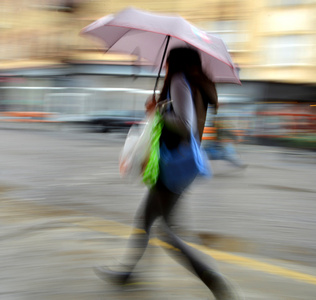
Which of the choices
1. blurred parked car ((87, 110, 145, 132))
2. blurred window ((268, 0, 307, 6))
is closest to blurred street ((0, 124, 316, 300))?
blurred parked car ((87, 110, 145, 132))

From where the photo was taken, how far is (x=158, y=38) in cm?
369

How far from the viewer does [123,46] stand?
4.01 meters

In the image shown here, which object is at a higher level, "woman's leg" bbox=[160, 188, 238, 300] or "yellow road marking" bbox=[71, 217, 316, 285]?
"woman's leg" bbox=[160, 188, 238, 300]

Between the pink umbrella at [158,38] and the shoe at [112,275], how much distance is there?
1.35 meters

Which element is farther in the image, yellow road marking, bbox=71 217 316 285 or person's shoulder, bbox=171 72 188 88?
yellow road marking, bbox=71 217 316 285

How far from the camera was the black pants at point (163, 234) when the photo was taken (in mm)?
2963

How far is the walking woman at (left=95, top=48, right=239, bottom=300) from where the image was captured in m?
2.89

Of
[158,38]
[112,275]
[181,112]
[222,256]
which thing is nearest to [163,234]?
[112,275]

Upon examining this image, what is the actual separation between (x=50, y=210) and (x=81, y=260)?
2.02 metres

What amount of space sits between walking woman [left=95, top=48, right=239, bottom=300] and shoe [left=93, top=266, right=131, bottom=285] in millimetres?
442

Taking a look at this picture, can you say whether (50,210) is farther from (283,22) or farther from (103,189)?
(283,22)

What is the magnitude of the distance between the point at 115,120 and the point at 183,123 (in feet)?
66.7

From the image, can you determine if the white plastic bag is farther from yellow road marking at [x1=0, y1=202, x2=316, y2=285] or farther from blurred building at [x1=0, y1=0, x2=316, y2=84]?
blurred building at [x1=0, y1=0, x2=316, y2=84]

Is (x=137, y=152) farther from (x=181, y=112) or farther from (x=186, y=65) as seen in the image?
(x=186, y=65)
